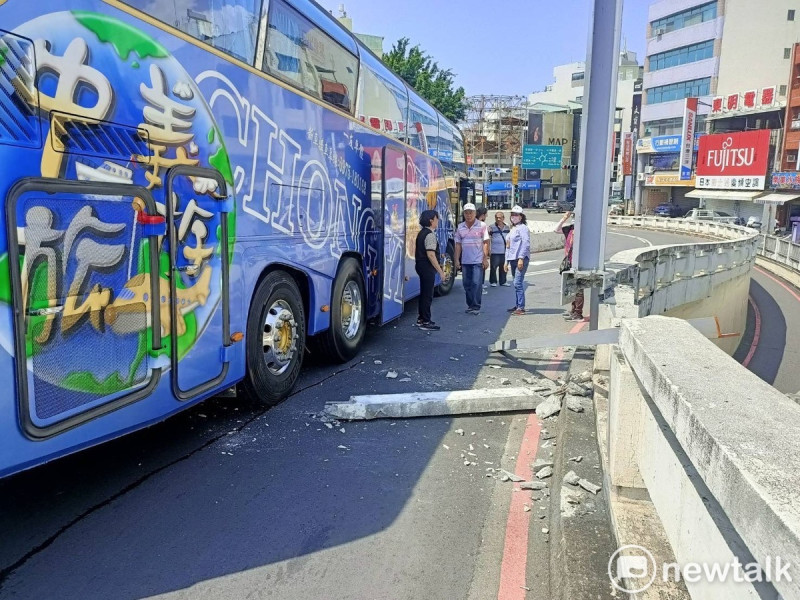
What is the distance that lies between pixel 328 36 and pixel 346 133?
1.02m

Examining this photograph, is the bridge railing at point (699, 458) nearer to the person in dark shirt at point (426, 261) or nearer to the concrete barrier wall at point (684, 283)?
the concrete barrier wall at point (684, 283)

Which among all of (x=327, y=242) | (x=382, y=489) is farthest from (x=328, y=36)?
(x=382, y=489)

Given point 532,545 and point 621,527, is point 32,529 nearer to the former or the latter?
point 532,545

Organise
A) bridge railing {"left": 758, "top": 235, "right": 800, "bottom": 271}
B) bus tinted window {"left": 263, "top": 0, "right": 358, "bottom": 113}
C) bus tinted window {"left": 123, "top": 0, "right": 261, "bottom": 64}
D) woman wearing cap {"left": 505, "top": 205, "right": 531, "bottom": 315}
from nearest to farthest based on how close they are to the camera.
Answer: bus tinted window {"left": 123, "top": 0, "right": 261, "bottom": 64} < bus tinted window {"left": 263, "top": 0, "right": 358, "bottom": 113} < woman wearing cap {"left": 505, "top": 205, "right": 531, "bottom": 315} < bridge railing {"left": 758, "top": 235, "right": 800, "bottom": 271}

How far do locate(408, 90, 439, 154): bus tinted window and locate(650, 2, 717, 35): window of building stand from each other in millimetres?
54772

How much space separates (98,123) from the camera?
3.42 meters

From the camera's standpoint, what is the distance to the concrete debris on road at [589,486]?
3.76m

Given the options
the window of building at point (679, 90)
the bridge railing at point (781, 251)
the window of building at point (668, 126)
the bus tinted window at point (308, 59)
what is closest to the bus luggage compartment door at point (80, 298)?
the bus tinted window at point (308, 59)

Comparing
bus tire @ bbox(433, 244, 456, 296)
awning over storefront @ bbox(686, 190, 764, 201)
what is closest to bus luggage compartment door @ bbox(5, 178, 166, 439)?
bus tire @ bbox(433, 244, 456, 296)

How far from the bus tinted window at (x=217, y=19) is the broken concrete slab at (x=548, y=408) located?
3.86 metres

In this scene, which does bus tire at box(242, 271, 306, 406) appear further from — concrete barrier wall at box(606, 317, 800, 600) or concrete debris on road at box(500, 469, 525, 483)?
concrete barrier wall at box(606, 317, 800, 600)

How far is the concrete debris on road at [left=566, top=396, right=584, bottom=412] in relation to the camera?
5.09 metres

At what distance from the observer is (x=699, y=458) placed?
192 centimetres

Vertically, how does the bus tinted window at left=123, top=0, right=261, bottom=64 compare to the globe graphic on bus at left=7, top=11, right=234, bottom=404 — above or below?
above
